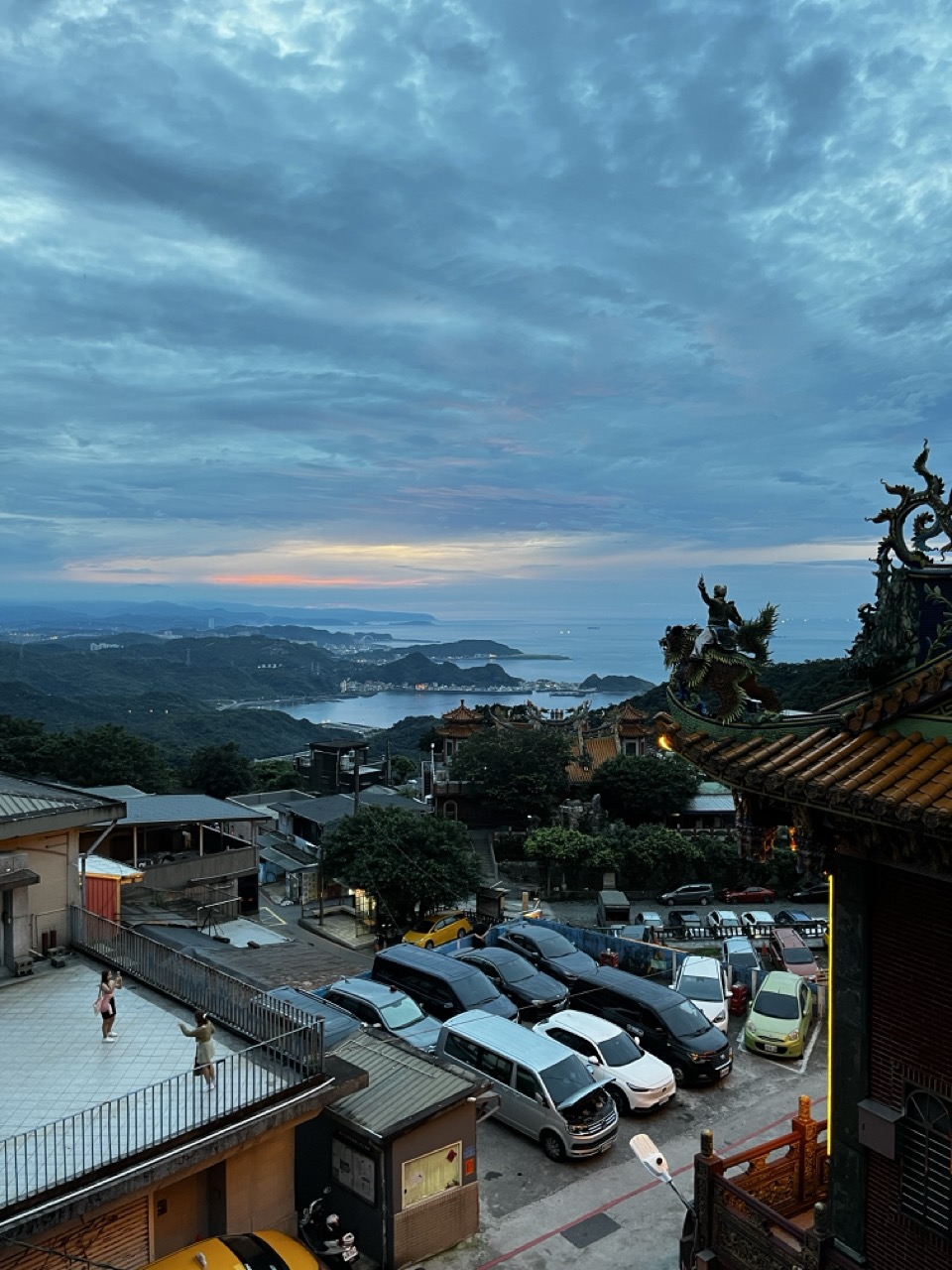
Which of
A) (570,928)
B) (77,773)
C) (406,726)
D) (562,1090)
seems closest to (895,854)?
(562,1090)

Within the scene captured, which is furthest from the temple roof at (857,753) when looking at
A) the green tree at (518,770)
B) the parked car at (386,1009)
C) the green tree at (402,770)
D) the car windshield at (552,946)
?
the green tree at (402,770)

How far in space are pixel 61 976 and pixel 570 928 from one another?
16.3 m

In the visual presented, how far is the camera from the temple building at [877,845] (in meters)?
6.65

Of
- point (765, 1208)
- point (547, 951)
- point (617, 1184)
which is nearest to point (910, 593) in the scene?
point (765, 1208)

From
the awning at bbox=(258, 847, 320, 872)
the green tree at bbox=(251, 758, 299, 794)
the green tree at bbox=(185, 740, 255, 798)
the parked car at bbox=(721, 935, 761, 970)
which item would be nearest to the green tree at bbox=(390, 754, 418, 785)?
the green tree at bbox=(251, 758, 299, 794)

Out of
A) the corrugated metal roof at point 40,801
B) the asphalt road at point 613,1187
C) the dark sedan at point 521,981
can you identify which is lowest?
the asphalt road at point 613,1187

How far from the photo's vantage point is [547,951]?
73.2 feet

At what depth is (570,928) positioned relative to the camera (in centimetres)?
2658

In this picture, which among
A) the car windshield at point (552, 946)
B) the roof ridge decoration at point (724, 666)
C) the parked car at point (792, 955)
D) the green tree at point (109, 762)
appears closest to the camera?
the roof ridge decoration at point (724, 666)

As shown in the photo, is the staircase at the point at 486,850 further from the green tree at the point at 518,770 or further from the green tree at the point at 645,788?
the green tree at the point at 645,788

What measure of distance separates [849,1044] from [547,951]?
1567 cm

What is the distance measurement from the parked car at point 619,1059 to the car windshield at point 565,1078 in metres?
0.98

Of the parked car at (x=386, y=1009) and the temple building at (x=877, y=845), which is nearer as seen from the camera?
the temple building at (x=877, y=845)

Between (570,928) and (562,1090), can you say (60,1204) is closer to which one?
(562,1090)
